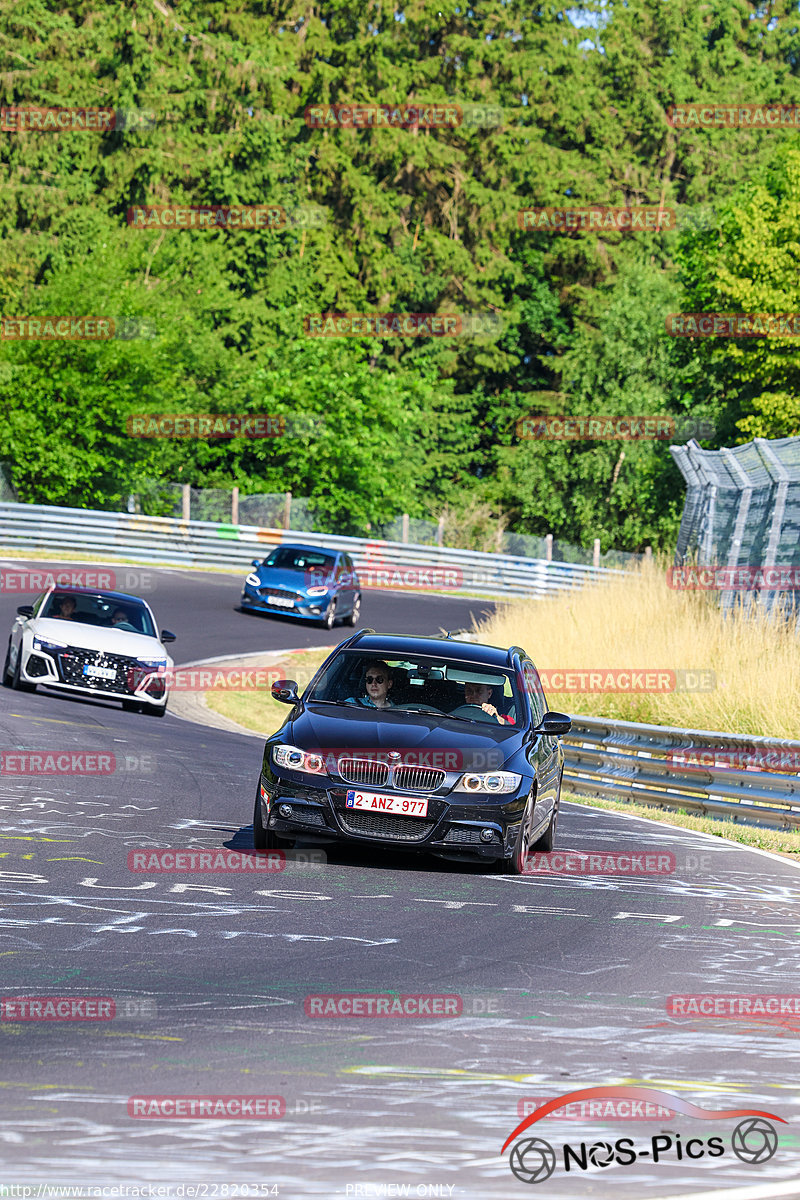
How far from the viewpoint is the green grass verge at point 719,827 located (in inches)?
561

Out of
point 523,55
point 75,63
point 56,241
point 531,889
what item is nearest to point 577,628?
point 531,889

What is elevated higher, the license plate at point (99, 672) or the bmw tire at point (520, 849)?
the bmw tire at point (520, 849)

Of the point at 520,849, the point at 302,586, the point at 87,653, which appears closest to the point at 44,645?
the point at 87,653

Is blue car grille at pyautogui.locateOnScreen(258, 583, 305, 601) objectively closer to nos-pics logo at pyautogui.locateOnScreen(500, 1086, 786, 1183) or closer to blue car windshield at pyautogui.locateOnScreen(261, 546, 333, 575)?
blue car windshield at pyautogui.locateOnScreen(261, 546, 333, 575)

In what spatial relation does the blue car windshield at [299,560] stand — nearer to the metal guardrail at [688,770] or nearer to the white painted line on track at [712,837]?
the metal guardrail at [688,770]

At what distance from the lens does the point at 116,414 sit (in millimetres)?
47406

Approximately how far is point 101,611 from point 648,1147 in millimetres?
16715

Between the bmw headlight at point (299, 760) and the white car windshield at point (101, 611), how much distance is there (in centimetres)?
1052

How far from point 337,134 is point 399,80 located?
11.6 ft

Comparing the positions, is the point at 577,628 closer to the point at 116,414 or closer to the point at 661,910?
the point at 661,910

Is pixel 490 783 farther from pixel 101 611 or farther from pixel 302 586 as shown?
pixel 302 586

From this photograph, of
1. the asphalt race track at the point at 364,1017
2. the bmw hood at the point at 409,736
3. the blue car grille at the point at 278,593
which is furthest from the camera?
the blue car grille at the point at 278,593

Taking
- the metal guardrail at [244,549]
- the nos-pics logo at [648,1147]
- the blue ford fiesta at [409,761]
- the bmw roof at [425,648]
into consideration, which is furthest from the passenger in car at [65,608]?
the metal guardrail at [244,549]

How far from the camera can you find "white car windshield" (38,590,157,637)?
20.7 metres
